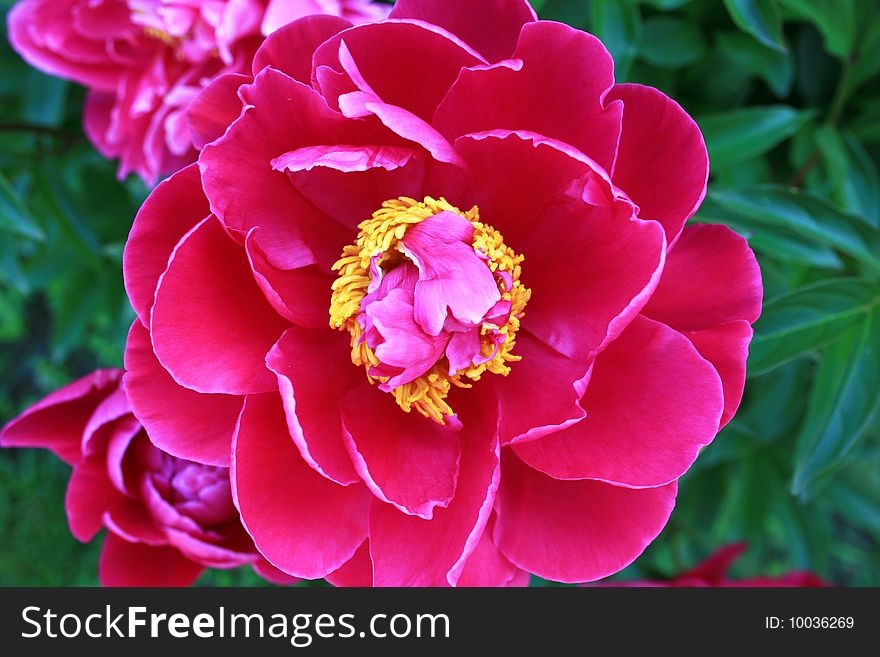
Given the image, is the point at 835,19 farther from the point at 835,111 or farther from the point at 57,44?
the point at 57,44

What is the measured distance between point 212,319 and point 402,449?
0.31m

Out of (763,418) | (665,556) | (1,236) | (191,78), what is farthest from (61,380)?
(763,418)

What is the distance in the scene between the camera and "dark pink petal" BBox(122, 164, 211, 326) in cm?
103

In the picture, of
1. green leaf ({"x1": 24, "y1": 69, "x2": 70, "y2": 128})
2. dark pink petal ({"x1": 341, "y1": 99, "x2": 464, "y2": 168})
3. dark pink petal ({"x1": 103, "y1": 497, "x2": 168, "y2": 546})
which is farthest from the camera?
green leaf ({"x1": 24, "y1": 69, "x2": 70, "y2": 128})

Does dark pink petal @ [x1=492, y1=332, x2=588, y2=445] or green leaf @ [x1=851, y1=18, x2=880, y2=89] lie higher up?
green leaf @ [x1=851, y1=18, x2=880, y2=89]

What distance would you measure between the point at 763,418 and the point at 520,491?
0.98 meters

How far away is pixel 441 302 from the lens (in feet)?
3.28

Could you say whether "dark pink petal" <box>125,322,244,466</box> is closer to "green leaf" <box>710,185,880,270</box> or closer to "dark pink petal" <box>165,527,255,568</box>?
"dark pink petal" <box>165,527,255,568</box>

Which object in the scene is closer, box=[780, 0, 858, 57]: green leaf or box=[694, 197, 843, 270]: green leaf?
box=[694, 197, 843, 270]: green leaf

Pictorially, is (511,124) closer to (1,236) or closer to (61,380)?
(1,236)

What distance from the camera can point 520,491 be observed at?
45.0 inches

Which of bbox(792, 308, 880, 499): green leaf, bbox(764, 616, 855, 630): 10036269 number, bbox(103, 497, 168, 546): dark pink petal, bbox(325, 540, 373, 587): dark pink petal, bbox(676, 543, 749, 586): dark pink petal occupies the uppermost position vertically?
bbox(792, 308, 880, 499): green leaf

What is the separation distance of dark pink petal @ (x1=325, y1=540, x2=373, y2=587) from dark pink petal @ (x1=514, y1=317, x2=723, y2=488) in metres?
0.28

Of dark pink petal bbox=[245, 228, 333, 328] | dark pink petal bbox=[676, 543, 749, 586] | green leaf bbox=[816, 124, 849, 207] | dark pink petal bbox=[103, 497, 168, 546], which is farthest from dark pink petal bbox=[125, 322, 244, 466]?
green leaf bbox=[816, 124, 849, 207]
